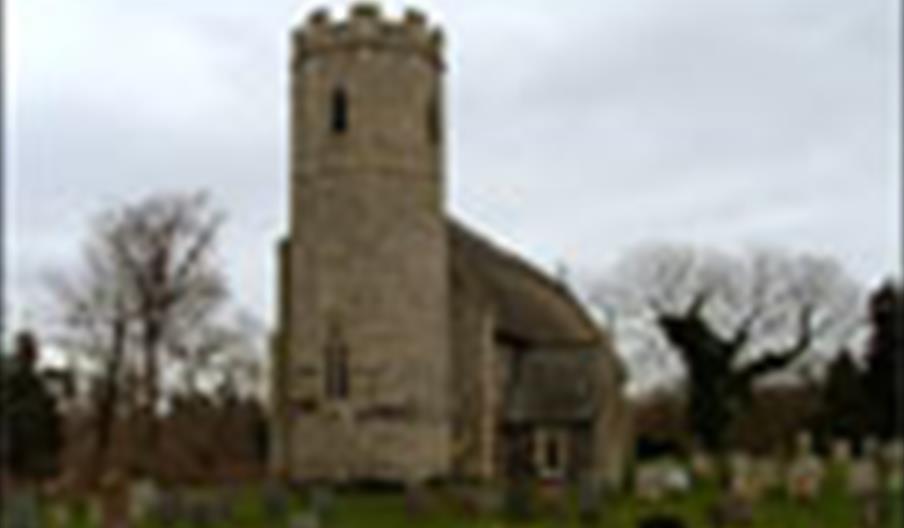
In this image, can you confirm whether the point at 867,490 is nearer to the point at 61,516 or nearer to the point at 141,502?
the point at 141,502

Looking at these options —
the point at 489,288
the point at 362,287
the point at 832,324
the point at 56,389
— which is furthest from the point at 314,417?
the point at 832,324

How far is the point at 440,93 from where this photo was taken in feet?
118

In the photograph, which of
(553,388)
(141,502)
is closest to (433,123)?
(553,388)

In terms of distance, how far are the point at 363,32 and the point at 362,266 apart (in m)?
5.59

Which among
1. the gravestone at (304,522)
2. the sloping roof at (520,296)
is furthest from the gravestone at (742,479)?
the sloping roof at (520,296)

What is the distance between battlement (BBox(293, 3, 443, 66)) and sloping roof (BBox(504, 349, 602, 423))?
942 centimetres

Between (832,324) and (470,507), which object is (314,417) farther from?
(832,324)

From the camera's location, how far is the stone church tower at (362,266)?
111 ft

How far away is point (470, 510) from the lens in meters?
27.1

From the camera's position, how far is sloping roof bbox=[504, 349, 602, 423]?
37875mm

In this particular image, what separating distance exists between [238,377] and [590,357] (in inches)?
413

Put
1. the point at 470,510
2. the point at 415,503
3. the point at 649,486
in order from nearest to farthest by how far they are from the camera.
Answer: the point at 415,503, the point at 470,510, the point at 649,486

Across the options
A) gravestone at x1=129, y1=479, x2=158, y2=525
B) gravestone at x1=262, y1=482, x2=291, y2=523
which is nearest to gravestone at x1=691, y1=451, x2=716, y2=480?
gravestone at x1=262, y1=482, x2=291, y2=523

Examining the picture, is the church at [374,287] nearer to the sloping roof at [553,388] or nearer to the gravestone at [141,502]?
the sloping roof at [553,388]
